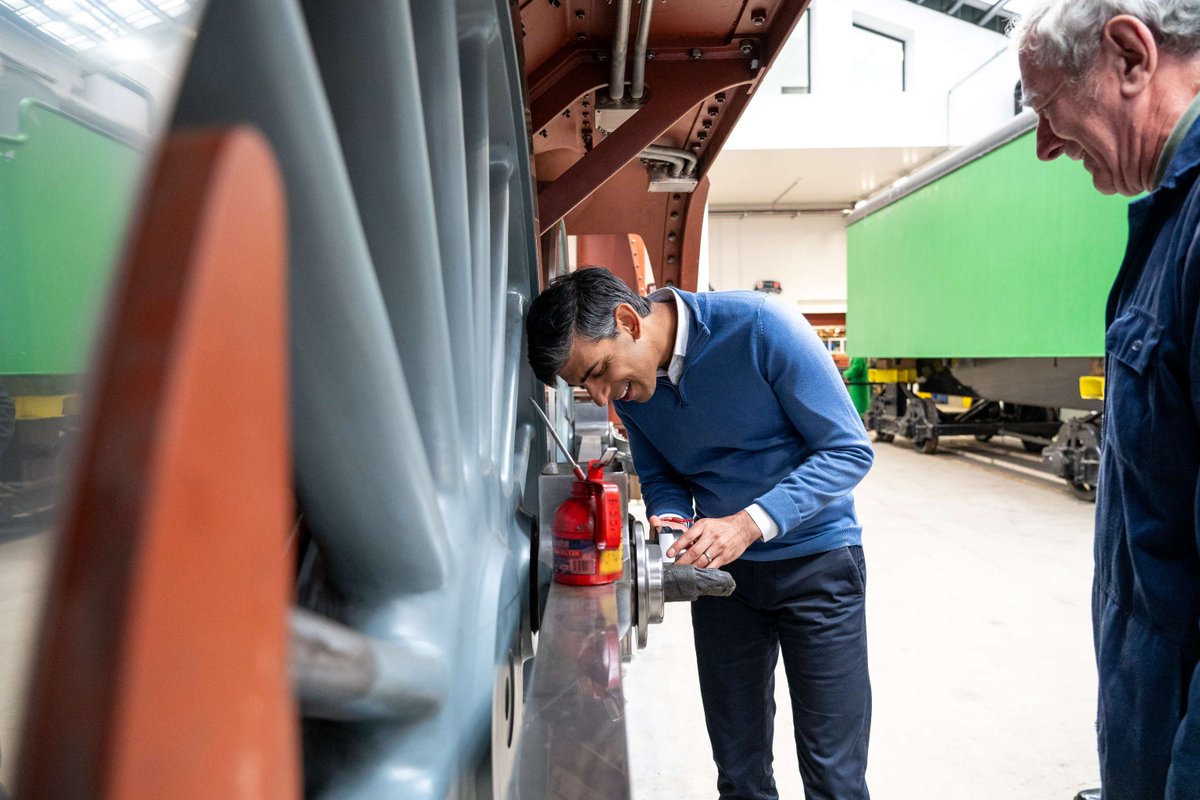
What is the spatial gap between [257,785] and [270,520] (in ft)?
0.20

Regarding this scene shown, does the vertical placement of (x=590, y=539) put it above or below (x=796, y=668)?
above

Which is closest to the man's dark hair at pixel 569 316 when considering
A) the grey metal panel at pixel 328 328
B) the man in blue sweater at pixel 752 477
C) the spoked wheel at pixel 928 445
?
the man in blue sweater at pixel 752 477

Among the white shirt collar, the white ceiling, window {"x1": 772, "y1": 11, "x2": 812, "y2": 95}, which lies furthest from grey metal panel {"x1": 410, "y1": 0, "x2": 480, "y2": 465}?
window {"x1": 772, "y1": 11, "x2": 812, "y2": 95}

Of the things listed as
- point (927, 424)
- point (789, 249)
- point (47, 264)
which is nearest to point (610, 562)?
point (47, 264)

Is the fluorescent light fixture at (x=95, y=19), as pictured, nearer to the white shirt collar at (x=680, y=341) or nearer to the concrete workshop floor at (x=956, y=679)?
the white shirt collar at (x=680, y=341)

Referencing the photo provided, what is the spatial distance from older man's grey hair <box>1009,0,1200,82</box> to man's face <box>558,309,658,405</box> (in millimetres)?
776

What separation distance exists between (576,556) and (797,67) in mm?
13715

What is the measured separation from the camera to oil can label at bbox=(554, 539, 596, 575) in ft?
4.34

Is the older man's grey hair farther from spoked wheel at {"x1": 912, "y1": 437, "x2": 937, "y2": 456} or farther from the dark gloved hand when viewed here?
spoked wheel at {"x1": 912, "y1": 437, "x2": 937, "y2": 456}

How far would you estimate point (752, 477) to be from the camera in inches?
68.1

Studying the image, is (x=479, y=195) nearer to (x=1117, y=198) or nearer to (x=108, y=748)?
(x=108, y=748)

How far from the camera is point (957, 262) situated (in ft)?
22.9

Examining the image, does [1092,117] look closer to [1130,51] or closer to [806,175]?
[1130,51]

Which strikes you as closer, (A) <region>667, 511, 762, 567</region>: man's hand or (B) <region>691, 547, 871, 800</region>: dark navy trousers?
(A) <region>667, 511, 762, 567</region>: man's hand
